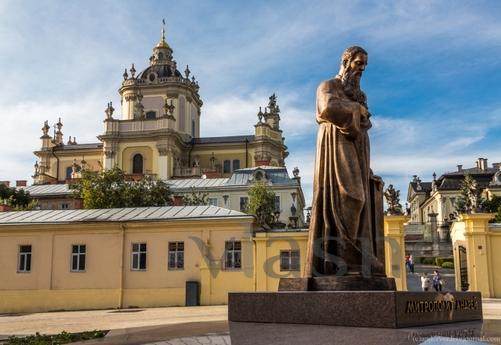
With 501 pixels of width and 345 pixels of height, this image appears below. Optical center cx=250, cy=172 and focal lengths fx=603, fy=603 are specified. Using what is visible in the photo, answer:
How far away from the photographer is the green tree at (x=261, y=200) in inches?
1989

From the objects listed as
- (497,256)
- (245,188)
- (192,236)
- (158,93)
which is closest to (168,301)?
(192,236)

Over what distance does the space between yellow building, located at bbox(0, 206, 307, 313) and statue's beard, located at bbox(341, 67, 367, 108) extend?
1942 cm

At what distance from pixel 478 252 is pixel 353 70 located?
1913cm

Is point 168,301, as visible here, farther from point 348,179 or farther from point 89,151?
point 89,151

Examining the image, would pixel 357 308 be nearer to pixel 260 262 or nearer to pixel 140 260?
pixel 260 262

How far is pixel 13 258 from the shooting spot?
91.4 feet

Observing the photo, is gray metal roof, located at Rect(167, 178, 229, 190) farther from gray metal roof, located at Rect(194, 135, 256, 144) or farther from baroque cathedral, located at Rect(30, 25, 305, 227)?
gray metal roof, located at Rect(194, 135, 256, 144)

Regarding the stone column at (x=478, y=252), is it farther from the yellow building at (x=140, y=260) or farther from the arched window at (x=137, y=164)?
the arched window at (x=137, y=164)

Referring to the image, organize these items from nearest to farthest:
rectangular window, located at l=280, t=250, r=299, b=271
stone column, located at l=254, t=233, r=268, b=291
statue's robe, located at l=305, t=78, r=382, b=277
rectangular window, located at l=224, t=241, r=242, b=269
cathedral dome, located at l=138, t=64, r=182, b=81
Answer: statue's robe, located at l=305, t=78, r=382, b=277 < rectangular window, located at l=280, t=250, r=299, b=271 < stone column, located at l=254, t=233, r=268, b=291 < rectangular window, located at l=224, t=241, r=242, b=269 < cathedral dome, located at l=138, t=64, r=182, b=81

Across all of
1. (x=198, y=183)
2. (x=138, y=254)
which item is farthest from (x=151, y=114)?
(x=138, y=254)

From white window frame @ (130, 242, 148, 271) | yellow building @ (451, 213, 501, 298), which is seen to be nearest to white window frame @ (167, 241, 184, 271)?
white window frame @ (130, 242, 148, 271)

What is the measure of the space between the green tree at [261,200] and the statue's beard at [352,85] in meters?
41.4

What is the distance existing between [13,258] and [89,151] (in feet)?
169

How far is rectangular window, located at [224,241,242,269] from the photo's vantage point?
2705 cm
